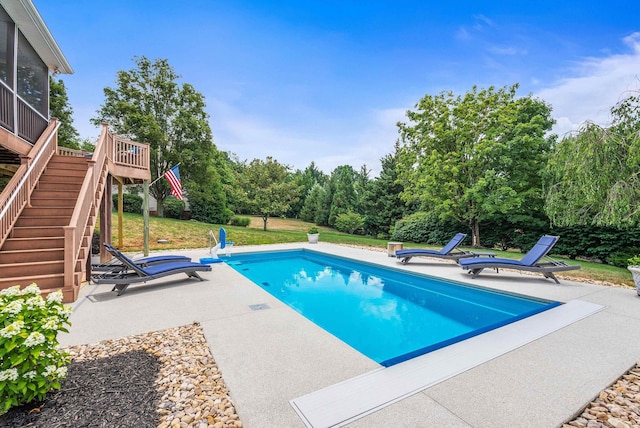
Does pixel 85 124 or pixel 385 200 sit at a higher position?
pixel 85 124

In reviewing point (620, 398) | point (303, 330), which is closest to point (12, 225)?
point (303, 330)

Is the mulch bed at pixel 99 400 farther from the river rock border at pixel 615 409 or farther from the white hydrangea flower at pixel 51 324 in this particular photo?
the river rock border at pixel 615 409

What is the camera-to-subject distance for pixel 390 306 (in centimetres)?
618

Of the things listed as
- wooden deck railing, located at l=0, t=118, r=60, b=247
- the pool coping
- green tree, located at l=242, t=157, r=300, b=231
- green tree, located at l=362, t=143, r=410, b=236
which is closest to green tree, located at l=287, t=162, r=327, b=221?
green tree, located at l=242, t=157, r=300, b=231

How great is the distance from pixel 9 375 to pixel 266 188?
18.9 metres

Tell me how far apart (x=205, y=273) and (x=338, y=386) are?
20.0 feet

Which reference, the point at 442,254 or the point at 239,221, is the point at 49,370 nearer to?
the point at 442,254

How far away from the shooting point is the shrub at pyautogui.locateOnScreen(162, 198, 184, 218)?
77.0 feet

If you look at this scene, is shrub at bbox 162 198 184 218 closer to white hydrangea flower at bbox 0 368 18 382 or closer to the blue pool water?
the blue pool water

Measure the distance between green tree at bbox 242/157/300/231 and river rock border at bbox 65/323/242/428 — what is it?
1652 centimetres

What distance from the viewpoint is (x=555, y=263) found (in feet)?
24.2

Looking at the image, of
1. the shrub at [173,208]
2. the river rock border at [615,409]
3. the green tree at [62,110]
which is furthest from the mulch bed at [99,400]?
the shrub at [173,208]

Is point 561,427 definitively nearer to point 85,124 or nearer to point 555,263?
point 555,263

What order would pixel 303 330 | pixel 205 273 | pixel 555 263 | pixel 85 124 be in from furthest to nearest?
pixel 85 124, pixel 205 273, pixel 555 263, pixel 303 330
